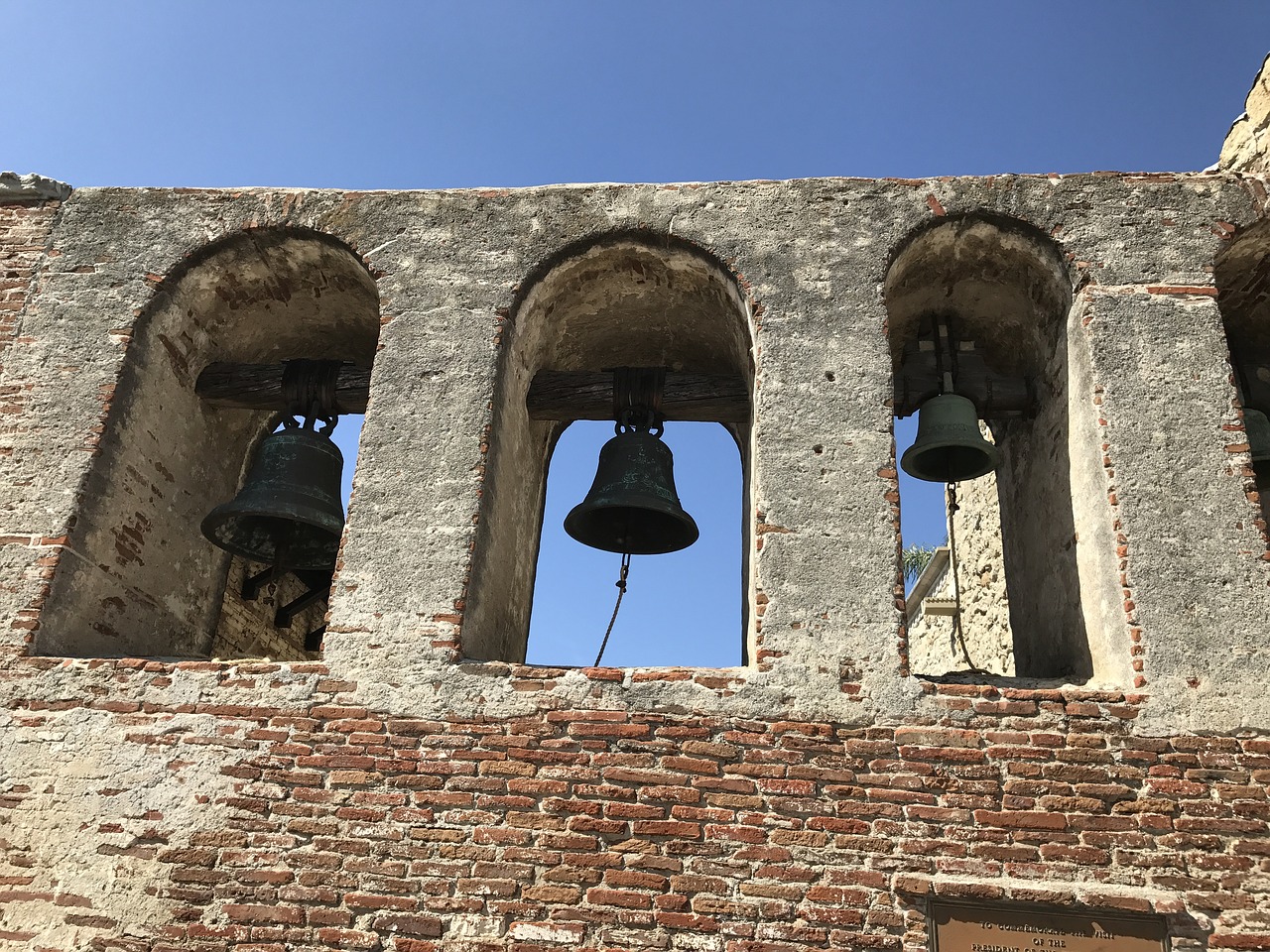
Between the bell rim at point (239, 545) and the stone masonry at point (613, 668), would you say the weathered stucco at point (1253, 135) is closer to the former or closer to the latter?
the stone masonry at point (613, 668)

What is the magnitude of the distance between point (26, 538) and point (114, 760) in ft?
4.14

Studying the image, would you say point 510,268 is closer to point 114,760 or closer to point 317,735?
point 317,735

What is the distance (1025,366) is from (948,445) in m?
0.93

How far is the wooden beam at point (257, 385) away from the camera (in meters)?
5.69

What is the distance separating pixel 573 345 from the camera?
6086mm

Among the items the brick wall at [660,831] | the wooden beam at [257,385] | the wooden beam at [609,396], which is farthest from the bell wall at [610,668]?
the wooden beam at [609,396]

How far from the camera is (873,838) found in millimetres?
3936

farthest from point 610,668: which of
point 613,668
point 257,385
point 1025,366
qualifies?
point 1025,366

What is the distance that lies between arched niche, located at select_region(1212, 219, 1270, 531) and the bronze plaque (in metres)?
2.63

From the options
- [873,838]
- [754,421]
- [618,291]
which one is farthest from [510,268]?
[873,838]

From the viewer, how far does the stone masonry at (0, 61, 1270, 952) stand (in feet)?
12.9

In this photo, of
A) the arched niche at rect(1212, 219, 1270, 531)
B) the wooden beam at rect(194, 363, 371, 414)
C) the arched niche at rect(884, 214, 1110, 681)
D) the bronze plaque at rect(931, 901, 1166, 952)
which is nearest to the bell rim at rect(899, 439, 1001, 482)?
the arched niche at rect(884, 214, 1110, 681)

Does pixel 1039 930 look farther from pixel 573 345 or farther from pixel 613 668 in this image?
pixel 573 345

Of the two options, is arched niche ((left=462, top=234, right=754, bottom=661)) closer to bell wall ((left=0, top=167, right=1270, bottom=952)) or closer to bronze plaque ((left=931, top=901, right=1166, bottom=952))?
bell wall ((left=0, top=167, right=1270, bottom=952))
